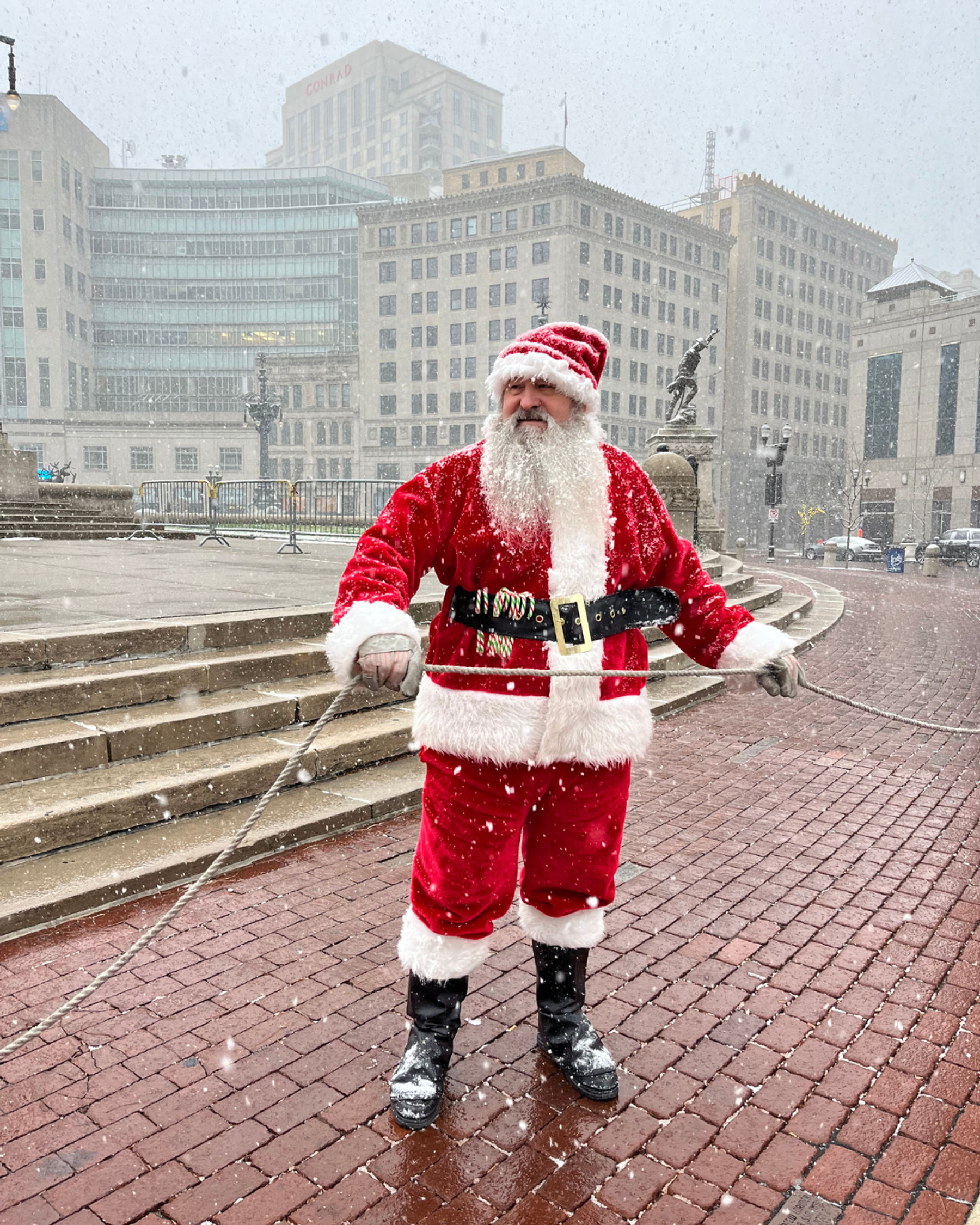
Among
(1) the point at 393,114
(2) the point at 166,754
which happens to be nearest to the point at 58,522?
(2) the point at 166,754

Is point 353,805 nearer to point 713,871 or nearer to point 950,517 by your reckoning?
point 713,871

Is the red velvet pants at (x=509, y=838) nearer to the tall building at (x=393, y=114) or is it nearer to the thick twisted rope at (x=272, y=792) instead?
the thick twisted rope at (x=272, y=792)

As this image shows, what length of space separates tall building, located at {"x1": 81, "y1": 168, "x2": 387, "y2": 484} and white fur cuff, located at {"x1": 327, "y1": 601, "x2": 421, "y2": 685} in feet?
259

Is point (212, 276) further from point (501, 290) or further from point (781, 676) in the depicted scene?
point (781, 676)

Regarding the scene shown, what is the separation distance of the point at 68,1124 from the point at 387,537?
182 cm

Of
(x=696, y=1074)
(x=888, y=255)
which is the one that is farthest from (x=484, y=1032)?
(x=888, y=255)

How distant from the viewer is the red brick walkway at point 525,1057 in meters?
2.22

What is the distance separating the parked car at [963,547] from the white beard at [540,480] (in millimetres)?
32847

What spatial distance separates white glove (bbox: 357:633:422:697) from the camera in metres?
2.15

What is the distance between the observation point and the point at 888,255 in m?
89.5

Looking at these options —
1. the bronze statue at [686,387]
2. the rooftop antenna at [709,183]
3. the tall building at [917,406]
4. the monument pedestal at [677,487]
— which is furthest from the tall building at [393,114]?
the monument pedestal at [677,487]

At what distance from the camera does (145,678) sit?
16.5 feet

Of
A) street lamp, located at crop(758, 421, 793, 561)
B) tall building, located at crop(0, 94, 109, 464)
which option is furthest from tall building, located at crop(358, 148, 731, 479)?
street lamp, located at crop(758, 421, 793, 561)

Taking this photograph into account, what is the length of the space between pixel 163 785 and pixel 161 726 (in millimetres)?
502
